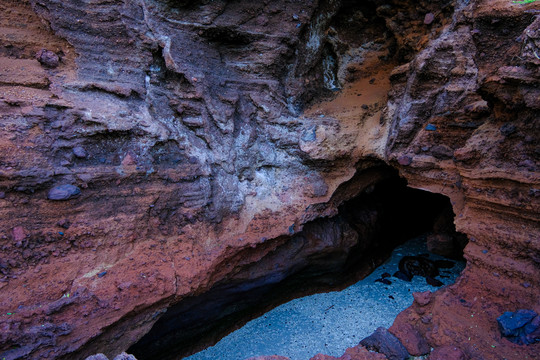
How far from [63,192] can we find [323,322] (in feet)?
9.19

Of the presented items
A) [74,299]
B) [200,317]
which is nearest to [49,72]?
[74,299]

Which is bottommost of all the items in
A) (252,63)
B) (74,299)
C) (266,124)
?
(74,299)

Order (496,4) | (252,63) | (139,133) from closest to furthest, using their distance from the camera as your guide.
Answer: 1. (496,4)
2. (139,133)
3. (252,63)

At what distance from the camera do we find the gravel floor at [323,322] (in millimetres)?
3285

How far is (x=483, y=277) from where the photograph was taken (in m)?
2.57

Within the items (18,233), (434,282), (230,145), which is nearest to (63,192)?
(18,233)

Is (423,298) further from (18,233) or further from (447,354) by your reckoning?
(18,233)

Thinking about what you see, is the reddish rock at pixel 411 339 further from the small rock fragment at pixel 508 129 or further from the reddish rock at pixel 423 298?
the small rock fragment at pixel 508 129

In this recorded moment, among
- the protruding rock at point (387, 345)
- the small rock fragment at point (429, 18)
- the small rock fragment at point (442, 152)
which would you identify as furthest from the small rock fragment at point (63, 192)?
the small rock fragment at point (429, 18)

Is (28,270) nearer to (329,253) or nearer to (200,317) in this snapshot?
(200,317)

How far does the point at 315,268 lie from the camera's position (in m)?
4.03

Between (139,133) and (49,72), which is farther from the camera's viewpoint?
(139,133)

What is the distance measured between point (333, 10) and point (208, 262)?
2.90 m

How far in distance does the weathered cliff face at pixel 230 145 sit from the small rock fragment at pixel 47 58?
16 mm
